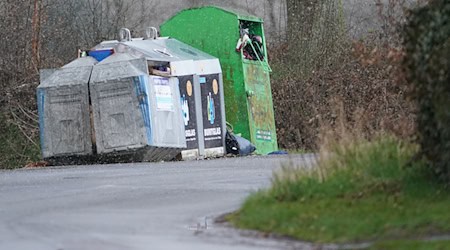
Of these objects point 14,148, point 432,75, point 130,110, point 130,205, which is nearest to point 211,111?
point 130,110

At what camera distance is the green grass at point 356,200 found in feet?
30.3

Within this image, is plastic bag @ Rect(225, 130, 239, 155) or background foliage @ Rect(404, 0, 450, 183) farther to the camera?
plastic bag @ Rect(225, 130, 239, 155)

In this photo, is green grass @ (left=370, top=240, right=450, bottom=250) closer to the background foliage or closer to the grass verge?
the background foliage

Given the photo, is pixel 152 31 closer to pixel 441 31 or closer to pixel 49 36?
pixel 49 36

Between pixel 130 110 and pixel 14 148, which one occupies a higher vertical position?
pixel 130 110

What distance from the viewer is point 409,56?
10.9 meters

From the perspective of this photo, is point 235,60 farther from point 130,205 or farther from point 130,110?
point 130,205

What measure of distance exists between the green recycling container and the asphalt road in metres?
4.61

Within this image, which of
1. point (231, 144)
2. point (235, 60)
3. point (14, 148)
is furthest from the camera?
point (14, 148)

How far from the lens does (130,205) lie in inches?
490

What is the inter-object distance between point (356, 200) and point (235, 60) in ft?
42.9

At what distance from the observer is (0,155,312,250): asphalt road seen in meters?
9.84

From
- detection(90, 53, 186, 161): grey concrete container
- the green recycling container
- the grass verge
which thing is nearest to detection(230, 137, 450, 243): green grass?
detection(90, 53, 186, 161): grey concrete container

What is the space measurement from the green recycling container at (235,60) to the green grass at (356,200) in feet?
37.6
